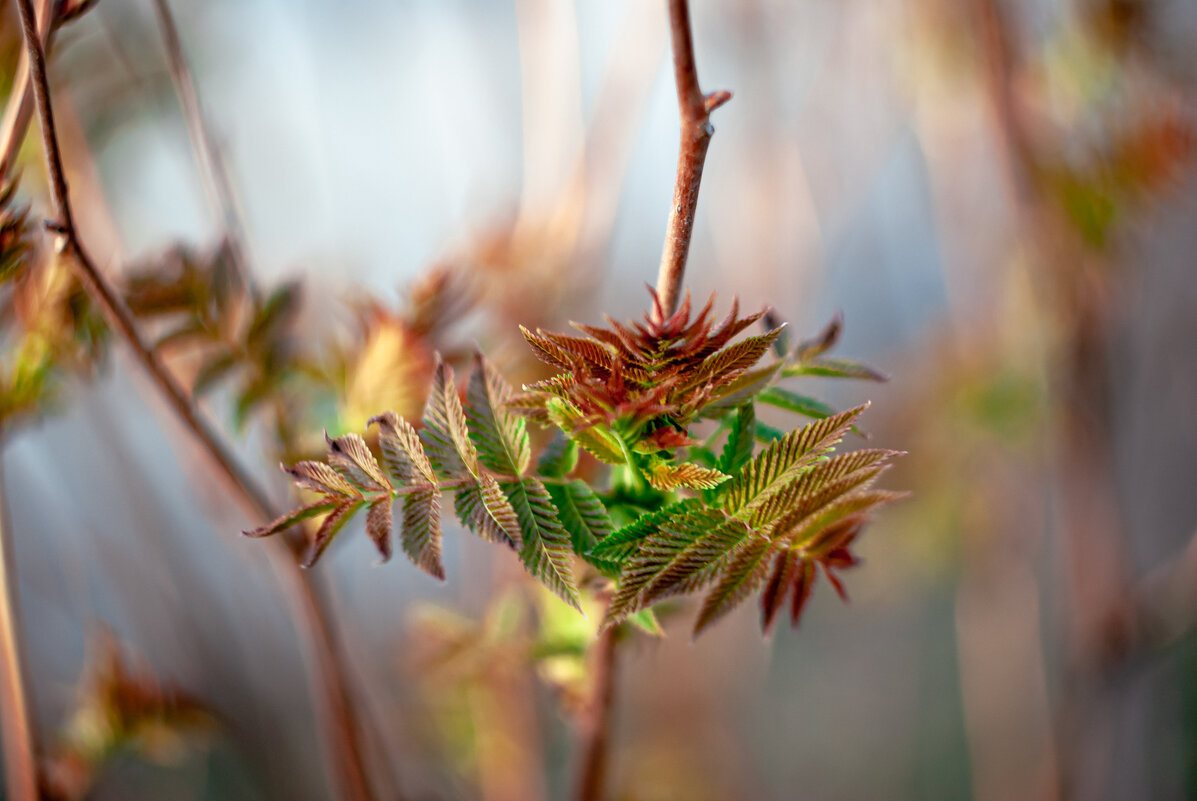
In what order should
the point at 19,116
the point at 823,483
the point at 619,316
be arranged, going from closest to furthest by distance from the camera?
the point at 823,483 < the point at 19,116 < the point at 619,316

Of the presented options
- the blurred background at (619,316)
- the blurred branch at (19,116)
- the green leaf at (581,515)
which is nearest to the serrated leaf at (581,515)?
the green leaf at (581,515)

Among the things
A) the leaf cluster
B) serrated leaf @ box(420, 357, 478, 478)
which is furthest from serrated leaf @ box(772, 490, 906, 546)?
serrated leaf @ box(420, 357, 478, 478)

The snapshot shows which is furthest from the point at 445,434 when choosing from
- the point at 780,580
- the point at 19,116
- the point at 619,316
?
the point at 619,316

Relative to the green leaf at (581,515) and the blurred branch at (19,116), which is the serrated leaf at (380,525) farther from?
the blurred branch at (19,116)

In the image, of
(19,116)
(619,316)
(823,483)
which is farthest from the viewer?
(619,316)

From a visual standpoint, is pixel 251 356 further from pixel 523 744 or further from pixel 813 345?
pixel 523 744

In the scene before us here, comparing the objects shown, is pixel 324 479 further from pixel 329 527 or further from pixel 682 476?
pixel 682 476

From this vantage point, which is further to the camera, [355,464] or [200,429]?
[200,429]

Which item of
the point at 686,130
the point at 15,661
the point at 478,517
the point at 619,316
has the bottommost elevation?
the point at 15,661

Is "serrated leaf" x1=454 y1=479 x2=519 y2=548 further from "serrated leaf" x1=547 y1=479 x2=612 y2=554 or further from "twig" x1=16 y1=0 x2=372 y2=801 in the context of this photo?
"twig" x1=16 y1=0 x2=372 y2=801
